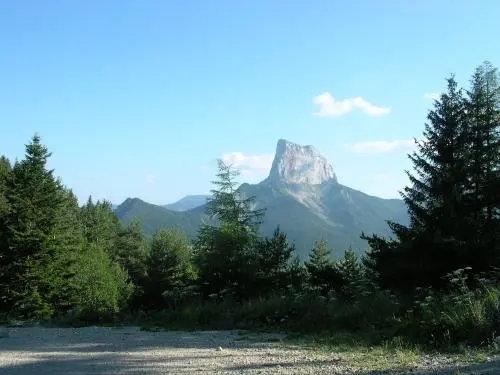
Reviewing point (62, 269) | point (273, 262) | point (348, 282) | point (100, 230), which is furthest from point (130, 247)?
point (348, 282)

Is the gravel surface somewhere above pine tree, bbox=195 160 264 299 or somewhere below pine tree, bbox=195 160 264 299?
below

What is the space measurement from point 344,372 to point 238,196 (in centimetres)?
3021

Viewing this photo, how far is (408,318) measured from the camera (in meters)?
10.0

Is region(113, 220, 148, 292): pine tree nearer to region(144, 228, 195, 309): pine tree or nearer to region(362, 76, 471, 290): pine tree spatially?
region(144, 228, 195, 309): pine tree

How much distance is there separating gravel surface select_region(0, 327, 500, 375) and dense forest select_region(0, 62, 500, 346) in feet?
6.47

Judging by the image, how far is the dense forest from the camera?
36.4ft

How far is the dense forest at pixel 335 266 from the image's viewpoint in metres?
→ 11.1

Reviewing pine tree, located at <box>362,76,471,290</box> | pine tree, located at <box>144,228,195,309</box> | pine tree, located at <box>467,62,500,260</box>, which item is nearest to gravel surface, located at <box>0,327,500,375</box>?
pine tree, located at <box>144,228,195,309</box>

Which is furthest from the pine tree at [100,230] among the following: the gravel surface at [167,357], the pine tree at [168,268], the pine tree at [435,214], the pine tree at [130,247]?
the gravel surface at [167,357]

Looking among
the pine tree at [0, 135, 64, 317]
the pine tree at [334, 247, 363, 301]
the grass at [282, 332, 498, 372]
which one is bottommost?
the grass at [282, 332, 498, 372]

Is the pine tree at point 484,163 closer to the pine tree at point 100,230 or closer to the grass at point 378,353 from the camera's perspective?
the grass at point 378,353

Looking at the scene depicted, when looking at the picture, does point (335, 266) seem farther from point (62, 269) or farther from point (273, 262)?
point (62, 269)

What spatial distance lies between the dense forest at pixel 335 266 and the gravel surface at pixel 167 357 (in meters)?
1.97

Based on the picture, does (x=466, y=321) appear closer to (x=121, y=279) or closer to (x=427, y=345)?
(x=427, y=345)
